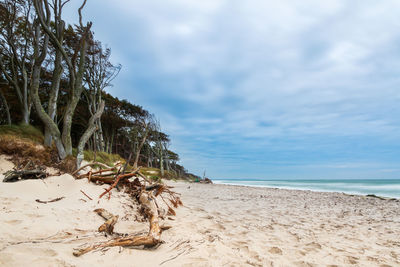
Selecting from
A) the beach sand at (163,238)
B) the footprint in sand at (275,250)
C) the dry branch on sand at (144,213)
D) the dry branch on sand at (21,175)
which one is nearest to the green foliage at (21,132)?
the dry branch on sand at (21,175)

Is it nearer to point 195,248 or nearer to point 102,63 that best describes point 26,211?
point 195,248

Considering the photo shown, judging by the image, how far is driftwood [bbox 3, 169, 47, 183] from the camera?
357cm

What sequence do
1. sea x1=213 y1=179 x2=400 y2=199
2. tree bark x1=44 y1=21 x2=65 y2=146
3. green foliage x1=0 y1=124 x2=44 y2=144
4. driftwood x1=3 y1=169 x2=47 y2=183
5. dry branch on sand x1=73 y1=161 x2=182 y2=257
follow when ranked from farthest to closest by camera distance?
sea x1=213 y1=179 x2=400 y2=199
green foliage x1=0 y1=124 x2=44 y2=144
tree bark x1=44 y1=21 x2=65 y2=146
driftwood x1=3 y1=169 x2=47 y2=183
dry branch on sand x1=73 y1=161 x2=182 y2=257

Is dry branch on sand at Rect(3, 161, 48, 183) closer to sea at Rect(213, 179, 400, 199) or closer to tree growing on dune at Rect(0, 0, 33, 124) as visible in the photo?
tree growing on dune at Rect(0, 0, 33, 124)

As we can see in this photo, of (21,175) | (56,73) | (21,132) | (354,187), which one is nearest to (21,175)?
(21,175)

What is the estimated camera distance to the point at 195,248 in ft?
7.95

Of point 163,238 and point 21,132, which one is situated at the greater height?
point 21,132

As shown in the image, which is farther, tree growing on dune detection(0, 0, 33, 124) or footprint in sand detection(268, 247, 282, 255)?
tree growing on dune detection(0, 0, 33, 124)

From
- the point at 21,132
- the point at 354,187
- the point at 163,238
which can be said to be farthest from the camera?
the point at 354,187

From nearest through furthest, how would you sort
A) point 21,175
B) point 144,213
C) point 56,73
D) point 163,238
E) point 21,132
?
1. point 163,238
2. point 144,213
3. point 21,175
4. point 56,73
5. point 21,132

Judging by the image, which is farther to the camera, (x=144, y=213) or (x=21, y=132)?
(x=21, y=132)

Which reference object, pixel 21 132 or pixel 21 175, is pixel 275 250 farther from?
pixel 21 132

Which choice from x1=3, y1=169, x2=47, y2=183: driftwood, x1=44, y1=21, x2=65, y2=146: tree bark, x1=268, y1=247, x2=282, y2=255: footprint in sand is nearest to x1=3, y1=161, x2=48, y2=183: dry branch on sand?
x1=3, y1=169, x2=47, y2=183: driftwood

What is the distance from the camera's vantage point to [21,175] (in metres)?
3.73
